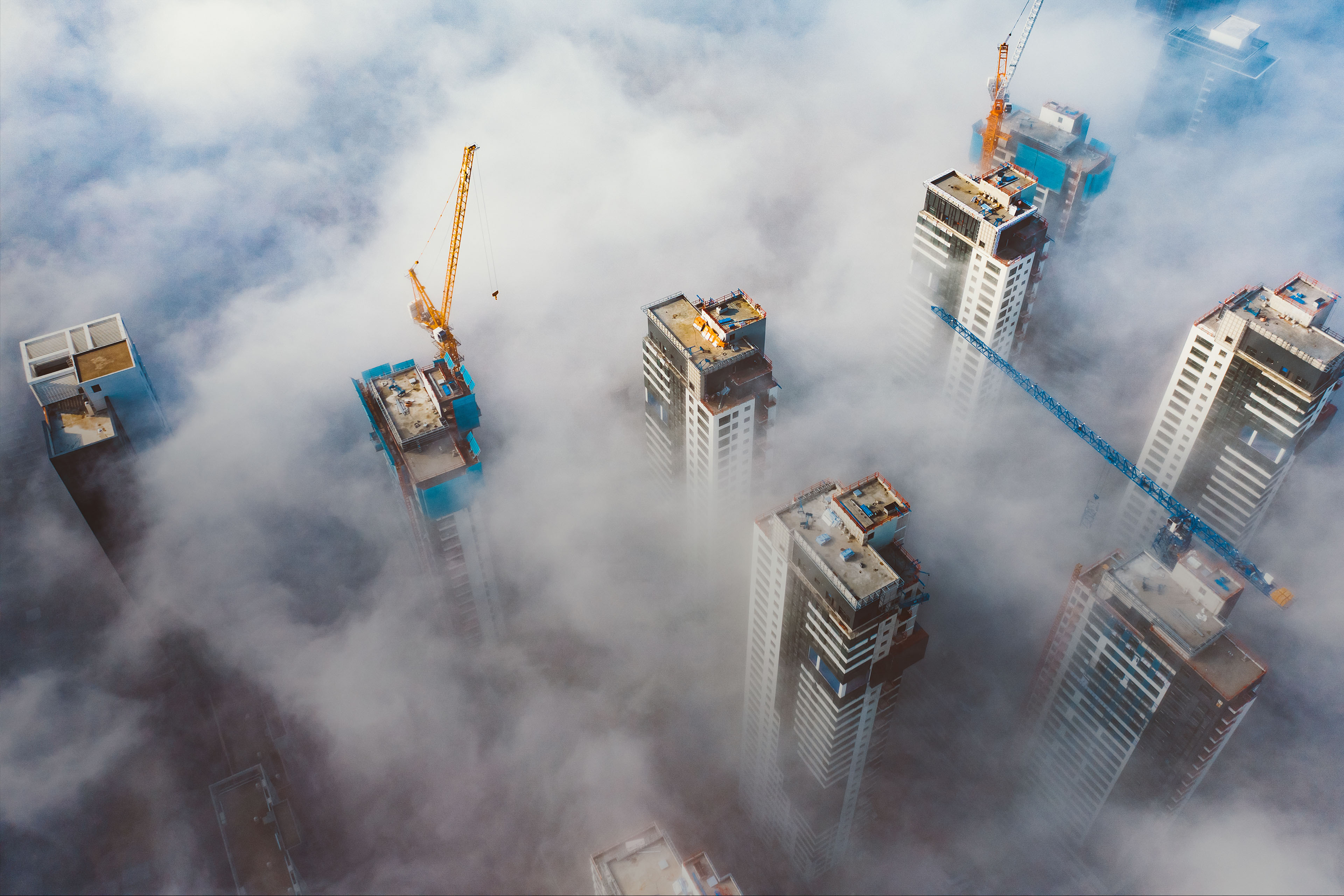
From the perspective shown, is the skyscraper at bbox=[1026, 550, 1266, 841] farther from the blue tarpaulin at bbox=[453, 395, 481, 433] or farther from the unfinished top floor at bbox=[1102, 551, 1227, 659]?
the blue tarpaulin at bbox=[453, 395, 481, 433]

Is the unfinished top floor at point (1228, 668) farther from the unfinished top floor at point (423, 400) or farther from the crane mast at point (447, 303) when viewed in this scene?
the crane mast at point (447, 303)

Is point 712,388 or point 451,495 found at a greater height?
point 451,495

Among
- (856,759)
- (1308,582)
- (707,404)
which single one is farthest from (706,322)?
(1308,582)

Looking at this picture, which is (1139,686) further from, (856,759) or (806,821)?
(806,821)

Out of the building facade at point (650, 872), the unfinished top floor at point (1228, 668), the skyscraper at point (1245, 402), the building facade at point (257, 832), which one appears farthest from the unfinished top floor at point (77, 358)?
the skyscraper at point (1245, 402)

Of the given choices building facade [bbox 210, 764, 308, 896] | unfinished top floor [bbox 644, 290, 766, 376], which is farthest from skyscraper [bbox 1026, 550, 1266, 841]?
building facade [bbox 210, 764, 308, 896]

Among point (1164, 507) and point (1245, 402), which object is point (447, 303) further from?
point (1245, 402)

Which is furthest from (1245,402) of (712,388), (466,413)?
(466,413)
